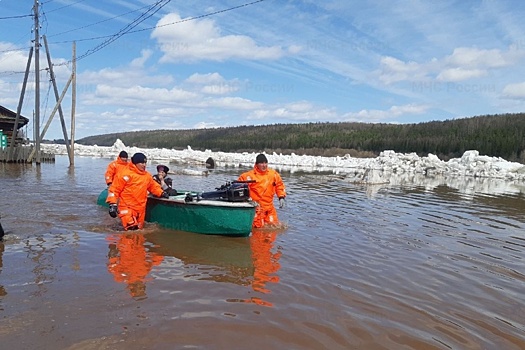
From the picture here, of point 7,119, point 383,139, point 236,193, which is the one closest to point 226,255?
point 236,193

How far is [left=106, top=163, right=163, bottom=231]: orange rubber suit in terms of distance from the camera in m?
8.04

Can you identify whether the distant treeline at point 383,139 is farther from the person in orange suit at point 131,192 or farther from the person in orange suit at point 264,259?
the person in orange suit at point 131,192

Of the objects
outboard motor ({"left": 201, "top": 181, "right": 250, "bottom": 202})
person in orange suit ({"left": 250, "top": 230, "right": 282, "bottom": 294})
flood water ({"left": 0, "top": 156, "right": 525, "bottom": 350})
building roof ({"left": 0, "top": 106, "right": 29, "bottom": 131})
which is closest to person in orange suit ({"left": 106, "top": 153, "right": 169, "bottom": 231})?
flood water ({"left": 0, "top": 156, "right": 525, "bottom": 350})

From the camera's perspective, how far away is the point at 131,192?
8.12 meters

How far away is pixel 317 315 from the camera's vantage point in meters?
4.36

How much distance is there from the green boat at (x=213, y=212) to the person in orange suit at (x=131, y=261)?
0.83 meters

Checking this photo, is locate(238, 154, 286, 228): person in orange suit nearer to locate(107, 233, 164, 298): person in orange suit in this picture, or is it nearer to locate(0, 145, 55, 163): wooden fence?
locate(107, 233, 164, 298): person in orange suit

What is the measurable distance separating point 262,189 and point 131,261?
3446mm

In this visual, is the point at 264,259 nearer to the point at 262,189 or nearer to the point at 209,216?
the point at 209,216

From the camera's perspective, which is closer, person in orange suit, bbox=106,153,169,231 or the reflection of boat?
the reflection of boat

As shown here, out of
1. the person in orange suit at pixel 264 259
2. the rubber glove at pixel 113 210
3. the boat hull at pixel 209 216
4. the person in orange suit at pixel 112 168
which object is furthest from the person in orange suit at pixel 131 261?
the person in orange suit at pixel 112 168

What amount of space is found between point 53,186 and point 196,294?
12.9 metres

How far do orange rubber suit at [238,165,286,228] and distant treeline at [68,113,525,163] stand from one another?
43.4 meters

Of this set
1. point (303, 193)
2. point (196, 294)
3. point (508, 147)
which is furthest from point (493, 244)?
point (508, 147)
